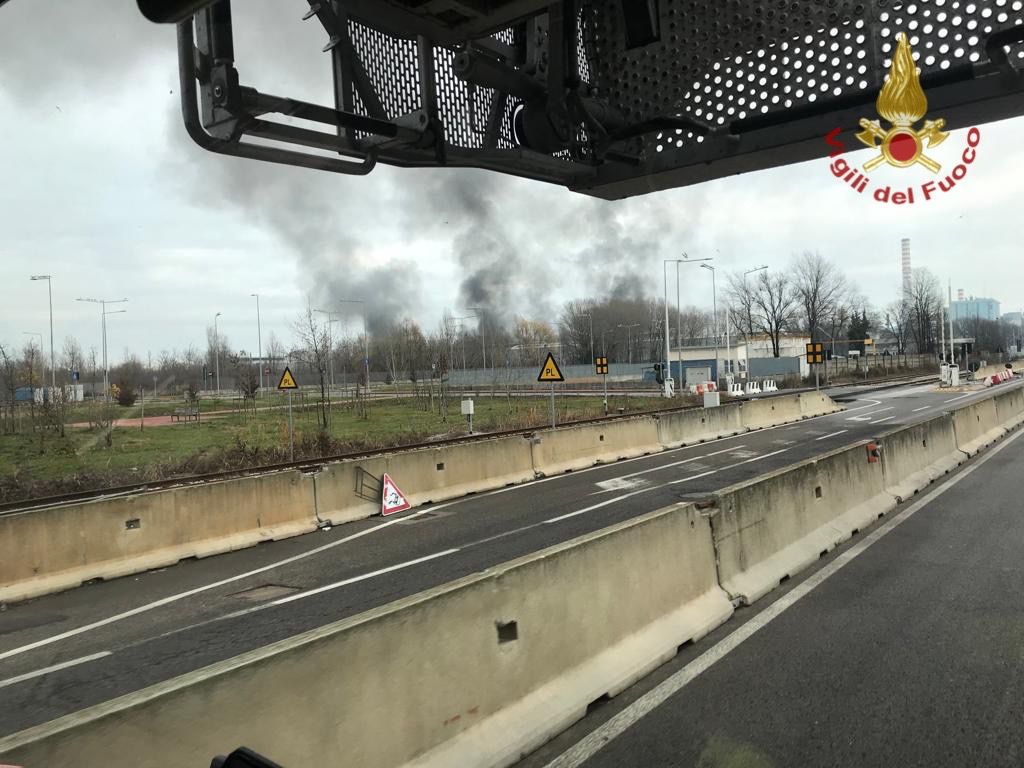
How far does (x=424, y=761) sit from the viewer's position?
11.3 feet

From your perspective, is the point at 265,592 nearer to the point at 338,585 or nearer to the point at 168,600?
the point at 338,585

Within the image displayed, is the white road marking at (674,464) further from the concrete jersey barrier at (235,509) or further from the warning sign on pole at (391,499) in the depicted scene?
the warning sign on pole at (391,499)

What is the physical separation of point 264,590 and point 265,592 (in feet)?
0.31

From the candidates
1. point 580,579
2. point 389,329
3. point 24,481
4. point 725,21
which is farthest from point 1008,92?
point 389,329

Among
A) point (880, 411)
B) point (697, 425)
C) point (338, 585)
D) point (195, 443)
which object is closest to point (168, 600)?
point (338, 585)

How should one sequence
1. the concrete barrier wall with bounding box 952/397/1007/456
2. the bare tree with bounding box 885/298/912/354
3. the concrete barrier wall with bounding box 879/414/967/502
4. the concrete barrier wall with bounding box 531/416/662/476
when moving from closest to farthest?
1. the concrete barrier wall with bounding box 879/414/967/502
2. the concrete barrier wall with bounding box 952/397/1007/456
3. the concrete barrier wall with bounding box 531/416/662/476
4. the bare tree with bounding box 885/298/912/354

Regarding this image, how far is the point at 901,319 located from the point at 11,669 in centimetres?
12145

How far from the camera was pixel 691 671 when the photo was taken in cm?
489

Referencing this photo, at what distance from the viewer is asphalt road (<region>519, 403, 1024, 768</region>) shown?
3770 millimetres

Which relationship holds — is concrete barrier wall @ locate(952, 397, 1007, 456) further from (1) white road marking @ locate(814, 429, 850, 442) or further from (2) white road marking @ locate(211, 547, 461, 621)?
(2) white road marking @ locate(211, 547, 461, 621)

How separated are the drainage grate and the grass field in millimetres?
10040

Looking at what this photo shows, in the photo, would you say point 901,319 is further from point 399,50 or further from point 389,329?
point 399,50

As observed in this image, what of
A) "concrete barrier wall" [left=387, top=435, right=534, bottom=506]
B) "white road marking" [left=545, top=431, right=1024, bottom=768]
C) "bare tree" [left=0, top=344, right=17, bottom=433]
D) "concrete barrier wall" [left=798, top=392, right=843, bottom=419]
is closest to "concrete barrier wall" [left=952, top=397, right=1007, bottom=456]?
"white road marking" [left=545, top=431, right=1024, bottom=768]

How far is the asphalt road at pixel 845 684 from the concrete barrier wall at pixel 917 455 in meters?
3.67
